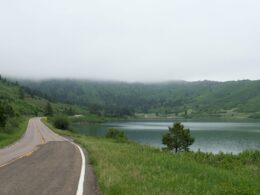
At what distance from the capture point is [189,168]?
690 inches

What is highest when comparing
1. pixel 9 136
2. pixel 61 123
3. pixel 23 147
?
pixel 23 147

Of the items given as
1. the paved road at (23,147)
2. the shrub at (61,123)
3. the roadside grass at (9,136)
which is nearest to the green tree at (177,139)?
the paved road at (23,147)

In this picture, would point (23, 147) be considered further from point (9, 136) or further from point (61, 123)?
point (61, 123)

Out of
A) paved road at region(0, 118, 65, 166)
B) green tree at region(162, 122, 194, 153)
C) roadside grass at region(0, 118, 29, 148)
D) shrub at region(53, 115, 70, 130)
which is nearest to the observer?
paved road at region(0, 118, 65, 166)

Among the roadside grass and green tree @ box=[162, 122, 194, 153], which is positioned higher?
the roadside grass

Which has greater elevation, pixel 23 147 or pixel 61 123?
pixel 23 147

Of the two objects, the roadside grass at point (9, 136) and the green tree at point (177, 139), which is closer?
the roadside grass at point (9, 136)

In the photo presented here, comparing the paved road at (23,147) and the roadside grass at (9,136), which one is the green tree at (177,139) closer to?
the paved road at (23,147)

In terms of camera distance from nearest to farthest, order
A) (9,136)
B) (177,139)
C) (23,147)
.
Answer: (23,147)
(9,136)
(177,139)

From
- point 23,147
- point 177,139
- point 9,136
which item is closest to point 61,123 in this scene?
point 177,139

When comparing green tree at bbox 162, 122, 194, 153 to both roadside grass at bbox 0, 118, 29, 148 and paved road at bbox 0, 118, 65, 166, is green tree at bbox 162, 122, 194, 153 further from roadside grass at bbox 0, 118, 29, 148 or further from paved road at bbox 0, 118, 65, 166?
roadside grass at bbox 0, 118, 29, 148

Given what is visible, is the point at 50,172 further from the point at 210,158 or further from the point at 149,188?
the point at 210,158

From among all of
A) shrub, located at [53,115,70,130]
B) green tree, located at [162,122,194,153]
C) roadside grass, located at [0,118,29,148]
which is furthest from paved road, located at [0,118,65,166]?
shrub, located at [53,115,70,130]

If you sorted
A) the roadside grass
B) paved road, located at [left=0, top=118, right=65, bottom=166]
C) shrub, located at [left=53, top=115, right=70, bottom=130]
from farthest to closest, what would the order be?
shrub, located at [left=53, top=115, right=70, bottom=130]
the roadside grass
paved road, located at [left=0, top=118, right=65, bottom=166]
